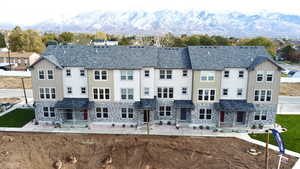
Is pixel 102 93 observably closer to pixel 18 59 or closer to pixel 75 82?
pixel 75 82

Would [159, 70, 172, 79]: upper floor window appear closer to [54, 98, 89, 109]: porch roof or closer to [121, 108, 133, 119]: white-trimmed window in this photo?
[121, 108, 133, 119]: white-trimmed window

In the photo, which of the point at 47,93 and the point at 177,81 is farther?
the point at 47,93

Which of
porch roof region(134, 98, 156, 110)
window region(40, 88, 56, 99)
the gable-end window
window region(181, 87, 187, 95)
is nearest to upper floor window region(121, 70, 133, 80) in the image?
porch roof region(134, 98, 156, 110)

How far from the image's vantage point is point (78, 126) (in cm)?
3036

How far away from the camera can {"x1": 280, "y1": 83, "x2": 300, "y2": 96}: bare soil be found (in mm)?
48188

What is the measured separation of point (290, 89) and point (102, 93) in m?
43.4

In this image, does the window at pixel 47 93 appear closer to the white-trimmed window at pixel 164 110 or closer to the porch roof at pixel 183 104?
the white-trimmed window at pixel 164 110

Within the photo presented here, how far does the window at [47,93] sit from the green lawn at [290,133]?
2596cm

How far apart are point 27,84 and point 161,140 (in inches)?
1686

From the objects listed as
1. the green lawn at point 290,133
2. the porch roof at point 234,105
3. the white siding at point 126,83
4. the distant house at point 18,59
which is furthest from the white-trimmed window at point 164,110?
the distant house at point 18,59

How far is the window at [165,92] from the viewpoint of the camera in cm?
3058

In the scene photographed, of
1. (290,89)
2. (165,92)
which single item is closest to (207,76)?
(165,92)

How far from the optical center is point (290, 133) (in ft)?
94.2

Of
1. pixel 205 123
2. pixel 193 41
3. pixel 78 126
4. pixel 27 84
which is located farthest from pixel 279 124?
pixel 193 41
